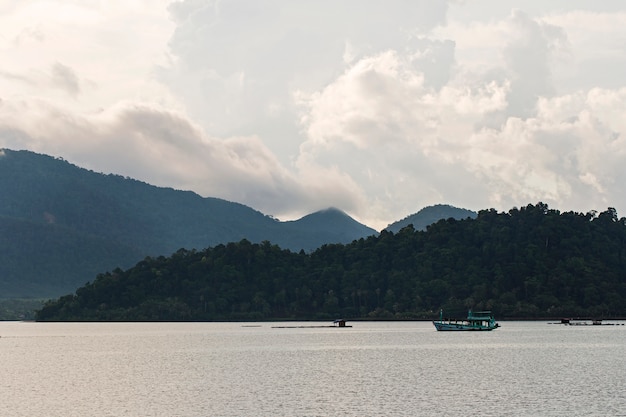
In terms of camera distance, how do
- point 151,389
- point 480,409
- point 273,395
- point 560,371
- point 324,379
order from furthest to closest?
point 560,371
point 324,379
point 151,389
point 273,395
point 480,409

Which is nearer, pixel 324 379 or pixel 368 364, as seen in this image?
pixel 324 379

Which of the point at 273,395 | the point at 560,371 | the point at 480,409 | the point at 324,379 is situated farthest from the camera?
the point at 560,371

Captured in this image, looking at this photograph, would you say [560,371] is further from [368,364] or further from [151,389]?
[151,389]

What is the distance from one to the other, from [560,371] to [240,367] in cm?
5996

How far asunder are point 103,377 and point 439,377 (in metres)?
57.8

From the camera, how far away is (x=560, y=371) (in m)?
170

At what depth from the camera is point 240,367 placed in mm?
187875

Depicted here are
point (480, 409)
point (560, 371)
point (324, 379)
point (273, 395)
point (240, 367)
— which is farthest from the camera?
point (240, 367)

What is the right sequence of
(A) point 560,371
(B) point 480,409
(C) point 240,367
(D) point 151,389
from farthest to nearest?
(C) point 240,367 < (A) point 560,371 < (D) point 151,389 < (B) point 480,409

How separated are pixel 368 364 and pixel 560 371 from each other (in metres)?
38.8

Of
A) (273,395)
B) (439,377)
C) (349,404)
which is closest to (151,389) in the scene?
(273,395)

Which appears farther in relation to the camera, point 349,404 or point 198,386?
point 198,386

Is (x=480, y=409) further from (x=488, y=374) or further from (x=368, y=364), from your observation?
(x=368, y=364)

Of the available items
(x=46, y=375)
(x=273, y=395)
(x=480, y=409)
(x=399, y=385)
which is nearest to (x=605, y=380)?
(x=399, y=385)
